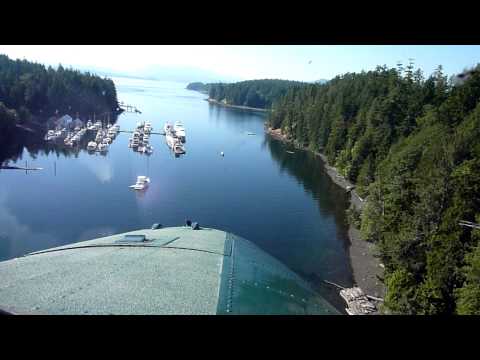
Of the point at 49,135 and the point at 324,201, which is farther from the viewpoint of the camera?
the point at 49,135

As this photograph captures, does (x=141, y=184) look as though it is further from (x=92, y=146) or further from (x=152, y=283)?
(x=152, y=283)

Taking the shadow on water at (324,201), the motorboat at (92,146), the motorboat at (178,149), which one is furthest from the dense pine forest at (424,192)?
the motorboat at (92,146)

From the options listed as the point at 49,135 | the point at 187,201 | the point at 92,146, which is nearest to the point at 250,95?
the point at 49,135

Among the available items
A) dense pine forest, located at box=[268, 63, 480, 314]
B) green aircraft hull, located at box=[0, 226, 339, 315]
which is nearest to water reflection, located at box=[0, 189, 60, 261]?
green aircraft hull, located at box=[0, 226, 339, 315]
